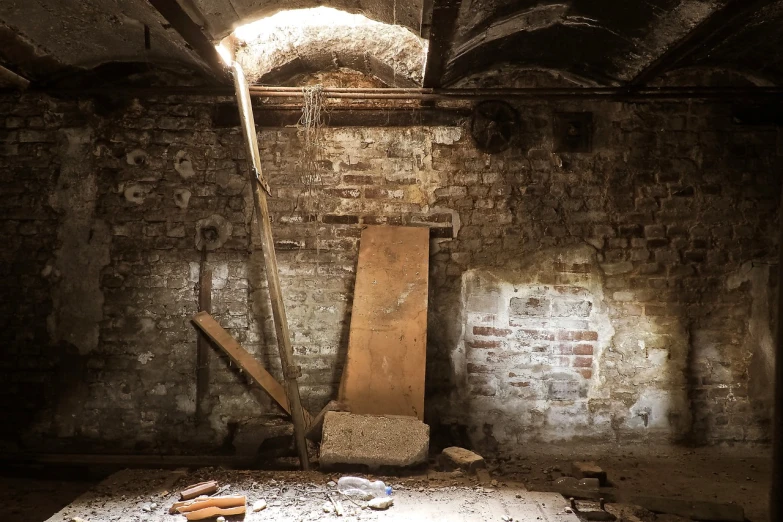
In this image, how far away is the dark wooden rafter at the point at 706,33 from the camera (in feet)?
7.77

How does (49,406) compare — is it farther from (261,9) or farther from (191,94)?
(261,9)

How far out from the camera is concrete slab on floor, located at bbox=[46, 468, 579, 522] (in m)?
2.32

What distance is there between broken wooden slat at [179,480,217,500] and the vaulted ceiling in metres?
2.31

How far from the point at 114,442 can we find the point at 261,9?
2.88 meters

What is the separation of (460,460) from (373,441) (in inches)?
21.5

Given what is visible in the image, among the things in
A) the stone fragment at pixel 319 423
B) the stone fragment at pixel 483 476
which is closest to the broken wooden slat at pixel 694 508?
the stone fragment at pixel 483 476

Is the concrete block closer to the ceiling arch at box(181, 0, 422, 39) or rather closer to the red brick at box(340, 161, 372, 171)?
the red brick at box(340, 161, 372, 171)

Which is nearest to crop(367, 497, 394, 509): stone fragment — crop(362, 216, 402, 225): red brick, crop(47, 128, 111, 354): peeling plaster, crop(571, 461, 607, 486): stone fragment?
crop(571, 461, 607, 486): stone fragment

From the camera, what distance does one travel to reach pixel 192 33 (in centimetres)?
261

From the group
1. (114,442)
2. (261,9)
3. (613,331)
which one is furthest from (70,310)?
(613,331)

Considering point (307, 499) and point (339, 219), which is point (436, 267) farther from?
point (307, 499)

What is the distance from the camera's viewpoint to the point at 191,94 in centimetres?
337

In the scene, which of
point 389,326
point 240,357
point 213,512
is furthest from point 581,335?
point 213,512

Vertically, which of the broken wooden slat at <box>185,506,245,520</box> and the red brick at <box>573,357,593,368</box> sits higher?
the red brick at <box>573,357,593,368</box>
